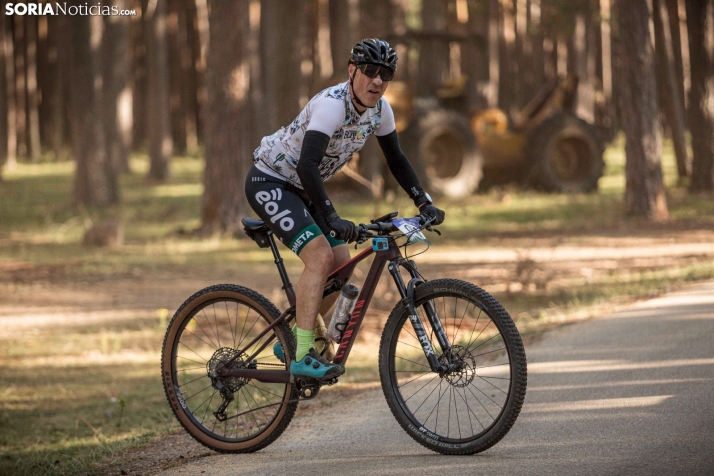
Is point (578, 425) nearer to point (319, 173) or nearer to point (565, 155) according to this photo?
point (319, 173)

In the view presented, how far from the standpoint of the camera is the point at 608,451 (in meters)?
4.94

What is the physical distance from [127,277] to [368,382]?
700 cm

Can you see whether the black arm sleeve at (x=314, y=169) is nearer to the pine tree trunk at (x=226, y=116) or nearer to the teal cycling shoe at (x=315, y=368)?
the teal cycling shoe at (x=315, y=368)

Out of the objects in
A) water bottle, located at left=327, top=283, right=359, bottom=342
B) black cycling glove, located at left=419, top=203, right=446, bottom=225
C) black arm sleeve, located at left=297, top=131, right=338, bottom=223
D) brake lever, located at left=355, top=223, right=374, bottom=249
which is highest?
black arm sleeve, located at left=297, top=131, right=338, bottom=223

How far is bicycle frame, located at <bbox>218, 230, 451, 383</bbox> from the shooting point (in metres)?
5.07

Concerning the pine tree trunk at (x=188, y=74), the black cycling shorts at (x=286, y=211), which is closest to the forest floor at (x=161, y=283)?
the black cycling shorts at (x=286, y=211)

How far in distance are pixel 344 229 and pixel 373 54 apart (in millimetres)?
1018

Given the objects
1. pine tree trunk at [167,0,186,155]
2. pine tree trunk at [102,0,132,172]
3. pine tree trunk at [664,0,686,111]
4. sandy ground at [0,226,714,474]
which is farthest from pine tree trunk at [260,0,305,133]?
pine tree trunk at [167,0,186,155]

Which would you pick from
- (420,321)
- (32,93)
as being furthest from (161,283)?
(32,93)

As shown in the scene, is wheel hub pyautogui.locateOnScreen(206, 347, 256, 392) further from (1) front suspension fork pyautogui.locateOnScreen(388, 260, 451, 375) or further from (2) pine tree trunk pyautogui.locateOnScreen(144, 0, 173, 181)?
(2) pine tree trunk pyautogui.locateOnScreen(144, 0, 173, 181)

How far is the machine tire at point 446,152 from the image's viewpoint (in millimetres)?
20656

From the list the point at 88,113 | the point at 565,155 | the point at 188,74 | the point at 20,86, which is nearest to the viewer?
the point at 88,113

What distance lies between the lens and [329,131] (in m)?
5.16

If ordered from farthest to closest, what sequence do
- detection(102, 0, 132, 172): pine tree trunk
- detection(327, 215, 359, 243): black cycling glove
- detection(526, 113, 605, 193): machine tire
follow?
1. detection(102, 0, 132, 172): pine tree trunk
2. detection(526, 113, 605, 193): machine tire
3. detection(327, 215, 359, 243): black cycling glove
